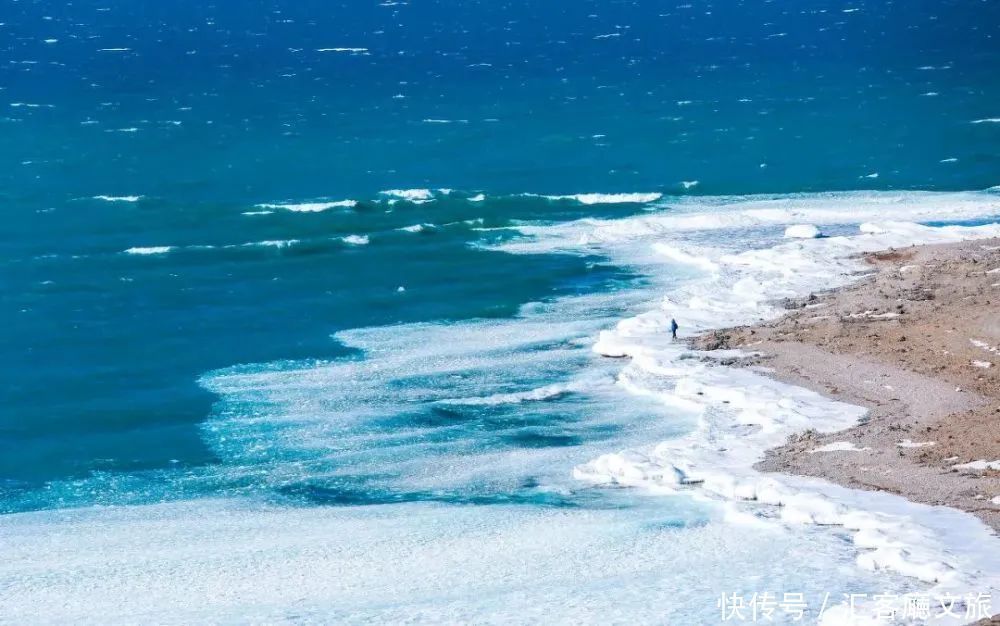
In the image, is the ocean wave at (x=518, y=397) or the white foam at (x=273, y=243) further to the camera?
the white foam at (x=273, y=243)

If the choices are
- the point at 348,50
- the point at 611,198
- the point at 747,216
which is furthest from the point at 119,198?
the point at 348,50

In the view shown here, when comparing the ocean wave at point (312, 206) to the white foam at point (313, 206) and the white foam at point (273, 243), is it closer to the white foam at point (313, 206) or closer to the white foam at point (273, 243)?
the white foam at point (313, 206)

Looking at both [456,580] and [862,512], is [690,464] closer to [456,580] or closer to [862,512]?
[862,512]

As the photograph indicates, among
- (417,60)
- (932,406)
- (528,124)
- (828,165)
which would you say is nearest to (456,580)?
(932,406)

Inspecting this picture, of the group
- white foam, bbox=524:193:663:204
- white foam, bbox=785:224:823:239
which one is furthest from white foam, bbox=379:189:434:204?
white foam, bbox=785:224:823:239

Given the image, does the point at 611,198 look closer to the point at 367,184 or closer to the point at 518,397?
the point at 367,184

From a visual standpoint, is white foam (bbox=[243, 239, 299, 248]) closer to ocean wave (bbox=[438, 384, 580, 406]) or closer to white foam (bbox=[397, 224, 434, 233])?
white foam (bbox=[397, 224, 434, 233])

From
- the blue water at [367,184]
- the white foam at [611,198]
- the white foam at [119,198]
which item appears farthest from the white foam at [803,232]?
the white foam at [119,198]
